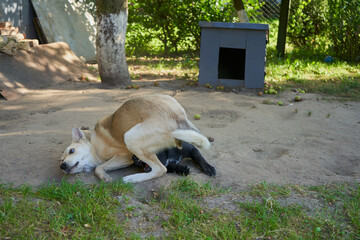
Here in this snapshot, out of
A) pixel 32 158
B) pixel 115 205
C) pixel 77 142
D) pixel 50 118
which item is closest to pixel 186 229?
pixel 115 205

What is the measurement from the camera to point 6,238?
2764 mm

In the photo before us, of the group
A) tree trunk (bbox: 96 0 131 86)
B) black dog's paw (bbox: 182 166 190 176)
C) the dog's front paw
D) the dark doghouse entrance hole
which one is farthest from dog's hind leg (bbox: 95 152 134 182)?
the dark doghouse entrance hole

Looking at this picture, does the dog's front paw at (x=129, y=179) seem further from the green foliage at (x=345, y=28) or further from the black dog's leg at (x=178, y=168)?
the green foliage at (x=345, y=28)

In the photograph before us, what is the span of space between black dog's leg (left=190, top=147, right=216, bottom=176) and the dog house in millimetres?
3697

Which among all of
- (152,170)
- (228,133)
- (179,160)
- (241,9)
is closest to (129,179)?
(152,170)

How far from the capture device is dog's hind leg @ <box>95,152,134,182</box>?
374cm

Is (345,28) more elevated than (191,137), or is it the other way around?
(345,28)

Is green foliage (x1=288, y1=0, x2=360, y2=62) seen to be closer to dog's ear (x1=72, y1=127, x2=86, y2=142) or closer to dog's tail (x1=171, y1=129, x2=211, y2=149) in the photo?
dog's tail (x1=171, y1=129, x2=211, y2=149)

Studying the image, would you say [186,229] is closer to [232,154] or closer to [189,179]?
[189,179]

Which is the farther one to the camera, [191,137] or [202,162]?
[202,162]

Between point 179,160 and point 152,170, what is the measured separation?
42 centimetres

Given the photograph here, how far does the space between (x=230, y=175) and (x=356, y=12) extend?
736cm

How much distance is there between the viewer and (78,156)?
3826mm

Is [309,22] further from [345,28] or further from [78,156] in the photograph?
[78,156]
